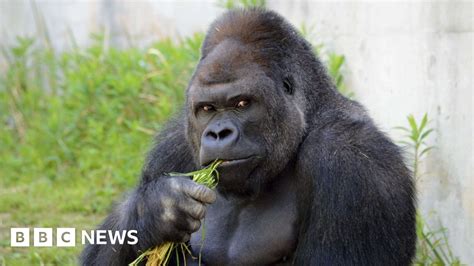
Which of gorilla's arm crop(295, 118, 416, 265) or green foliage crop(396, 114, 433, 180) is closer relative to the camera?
gorilla's arm crop(295, 118, 416, 265)

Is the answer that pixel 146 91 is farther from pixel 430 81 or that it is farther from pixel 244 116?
pixel 244 116

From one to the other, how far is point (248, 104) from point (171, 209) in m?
0.58

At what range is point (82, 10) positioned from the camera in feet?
30.8

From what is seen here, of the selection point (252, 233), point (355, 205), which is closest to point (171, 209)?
point (252, 233)

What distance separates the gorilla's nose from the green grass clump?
80 mm

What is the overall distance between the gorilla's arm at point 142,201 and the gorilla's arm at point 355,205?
27.6 inches

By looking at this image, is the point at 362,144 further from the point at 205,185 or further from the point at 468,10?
the point at 468,10

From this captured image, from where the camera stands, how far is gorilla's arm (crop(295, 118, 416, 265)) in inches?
148

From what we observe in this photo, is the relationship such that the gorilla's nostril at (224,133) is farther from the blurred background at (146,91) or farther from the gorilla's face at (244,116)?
the blurred background at (146,91)

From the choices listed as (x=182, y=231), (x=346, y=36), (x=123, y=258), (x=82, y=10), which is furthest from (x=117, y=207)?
(x=82, y=10)

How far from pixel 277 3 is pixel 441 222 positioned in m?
2.83

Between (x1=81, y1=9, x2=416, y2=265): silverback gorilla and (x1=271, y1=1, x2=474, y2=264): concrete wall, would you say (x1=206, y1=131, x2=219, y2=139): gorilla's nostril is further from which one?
(x1=271, y1=1, x2=474, y2=264): concrete wall

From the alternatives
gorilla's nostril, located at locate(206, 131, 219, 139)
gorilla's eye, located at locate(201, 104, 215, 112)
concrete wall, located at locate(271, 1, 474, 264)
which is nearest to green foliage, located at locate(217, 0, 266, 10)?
concrete wall, located at locate(271, 1, 474, 264)

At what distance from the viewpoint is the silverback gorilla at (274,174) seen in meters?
3.77
